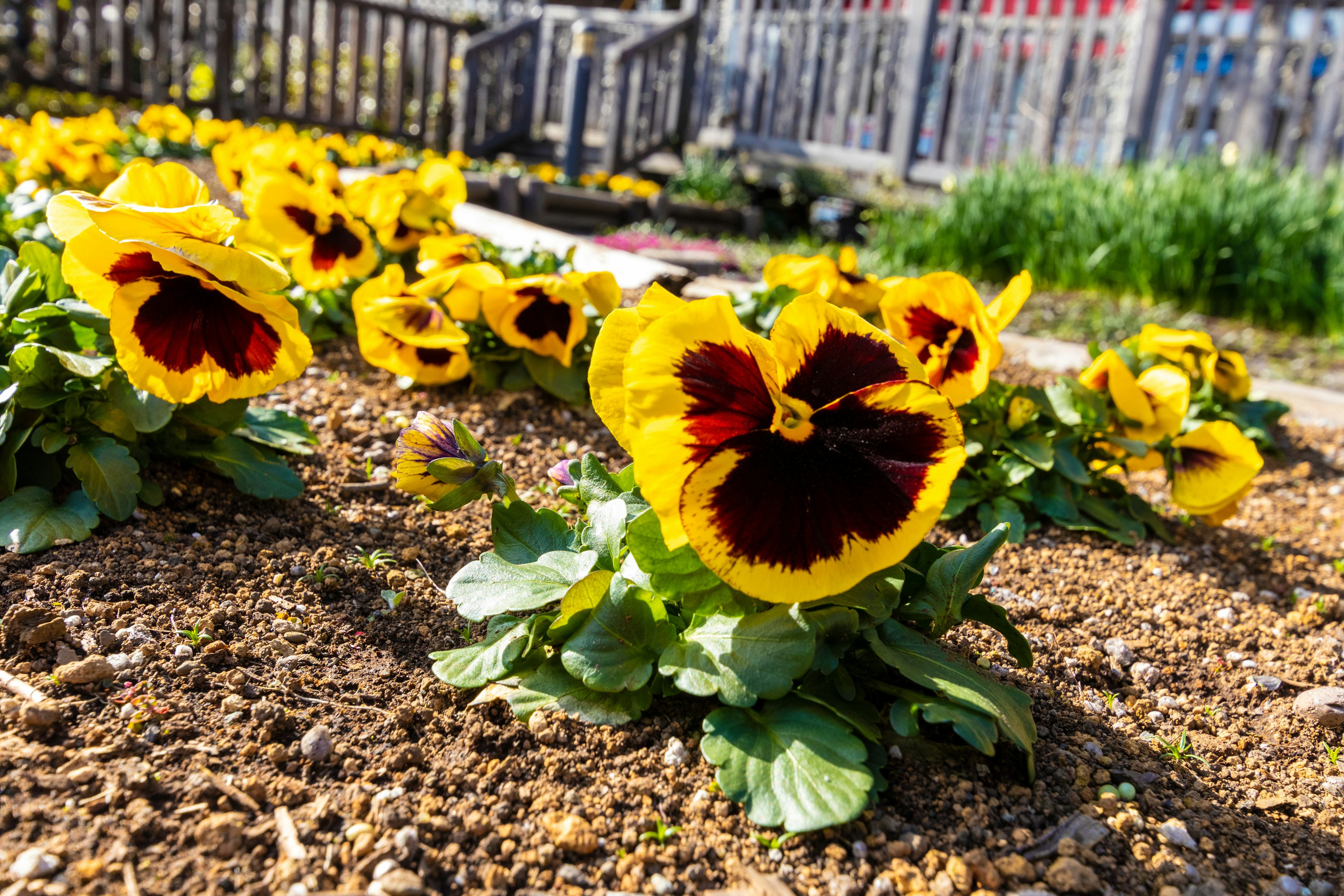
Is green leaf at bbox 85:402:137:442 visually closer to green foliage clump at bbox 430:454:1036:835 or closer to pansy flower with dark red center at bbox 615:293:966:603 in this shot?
green foliage clump at bbox 430:454:1036:835

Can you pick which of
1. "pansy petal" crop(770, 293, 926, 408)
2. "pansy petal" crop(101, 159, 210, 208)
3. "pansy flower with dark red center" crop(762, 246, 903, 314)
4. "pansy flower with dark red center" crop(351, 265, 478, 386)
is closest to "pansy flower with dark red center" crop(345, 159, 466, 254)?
"pansy flower with dark red center" crop(351, 265, 478, 386)

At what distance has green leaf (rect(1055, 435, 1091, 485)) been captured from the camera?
2260 millimetres

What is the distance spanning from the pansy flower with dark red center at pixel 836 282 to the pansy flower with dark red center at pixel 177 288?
52.5 inches

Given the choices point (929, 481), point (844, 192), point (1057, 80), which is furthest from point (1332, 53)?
point (929, 481)

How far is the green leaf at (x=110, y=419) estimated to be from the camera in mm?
1643

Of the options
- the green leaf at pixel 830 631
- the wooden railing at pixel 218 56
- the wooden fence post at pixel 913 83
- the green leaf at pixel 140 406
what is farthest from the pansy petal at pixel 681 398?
the wooden railing at pixel 218 56

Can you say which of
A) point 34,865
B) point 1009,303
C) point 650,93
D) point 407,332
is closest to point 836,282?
point 1009,303

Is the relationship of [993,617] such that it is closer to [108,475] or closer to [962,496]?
[962,496]

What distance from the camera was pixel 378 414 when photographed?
7.89ft

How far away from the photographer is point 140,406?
161 centimetres

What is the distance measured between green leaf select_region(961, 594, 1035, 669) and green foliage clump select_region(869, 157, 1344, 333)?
184 inches

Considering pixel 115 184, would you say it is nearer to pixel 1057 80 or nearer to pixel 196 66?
pixel 1057 80

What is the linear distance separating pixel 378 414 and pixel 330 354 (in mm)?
482

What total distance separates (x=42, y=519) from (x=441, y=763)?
31.5 inches
